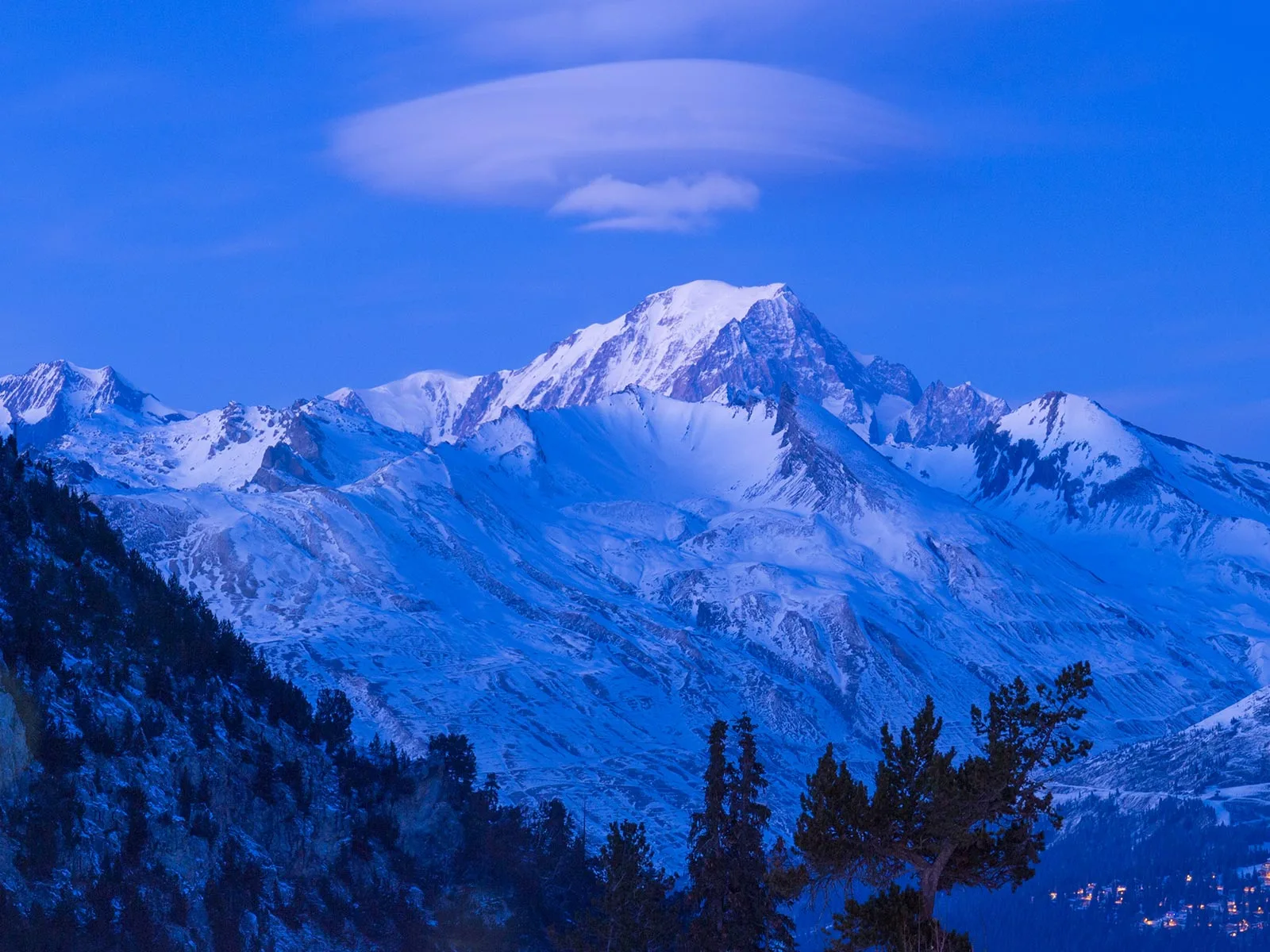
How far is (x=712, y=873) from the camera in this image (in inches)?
3125

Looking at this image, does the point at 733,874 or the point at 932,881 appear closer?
the point at 932,881

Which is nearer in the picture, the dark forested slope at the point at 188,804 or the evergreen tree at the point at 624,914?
the evergreen tree at the point at 624,914

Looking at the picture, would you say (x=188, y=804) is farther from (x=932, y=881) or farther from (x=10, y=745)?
(x=932, y=881)

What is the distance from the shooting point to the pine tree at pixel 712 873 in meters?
Result: 79.3

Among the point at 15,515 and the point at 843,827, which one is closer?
the point at 843,827

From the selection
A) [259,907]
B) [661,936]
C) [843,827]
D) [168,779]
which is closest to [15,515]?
[168,779]

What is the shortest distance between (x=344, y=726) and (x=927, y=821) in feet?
375

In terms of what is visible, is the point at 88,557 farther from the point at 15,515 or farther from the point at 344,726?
the point at 344,726

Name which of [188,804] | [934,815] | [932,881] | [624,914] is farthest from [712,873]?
[188,804]

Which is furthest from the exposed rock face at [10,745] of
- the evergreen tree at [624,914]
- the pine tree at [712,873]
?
the pine tree at [712,873]

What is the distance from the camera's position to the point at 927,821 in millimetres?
58719

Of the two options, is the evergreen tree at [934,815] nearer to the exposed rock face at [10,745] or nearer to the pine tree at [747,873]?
the pine tree at [747,873]

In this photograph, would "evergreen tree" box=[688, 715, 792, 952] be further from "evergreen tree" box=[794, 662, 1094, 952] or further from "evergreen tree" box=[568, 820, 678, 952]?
"evergreen tree" box=[794, 662, 1094, 952]

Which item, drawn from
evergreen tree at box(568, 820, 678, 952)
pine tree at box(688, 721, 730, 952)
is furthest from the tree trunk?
evergreen tree at box(568, 820, 678, 952)
